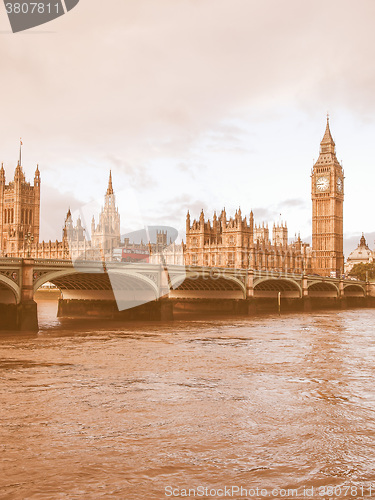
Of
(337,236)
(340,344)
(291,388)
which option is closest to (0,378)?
(291,388)

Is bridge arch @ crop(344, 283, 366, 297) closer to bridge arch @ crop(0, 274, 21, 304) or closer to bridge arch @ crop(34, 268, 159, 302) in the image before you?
bridge arch @ crop(34, 268, 159, 302)

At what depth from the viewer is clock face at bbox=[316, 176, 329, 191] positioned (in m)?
118

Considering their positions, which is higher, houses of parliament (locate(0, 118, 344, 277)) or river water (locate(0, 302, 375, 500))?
houses of parliament (locate(0, 118, 344, 277))

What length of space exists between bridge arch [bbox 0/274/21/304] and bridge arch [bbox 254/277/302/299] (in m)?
31.2

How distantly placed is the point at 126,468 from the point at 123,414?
3635mm

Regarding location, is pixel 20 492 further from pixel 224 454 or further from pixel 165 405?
pixel 165 405

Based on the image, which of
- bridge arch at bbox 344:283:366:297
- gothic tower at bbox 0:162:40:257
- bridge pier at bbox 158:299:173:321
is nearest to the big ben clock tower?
bridge arch at bbox 344:283:366:297

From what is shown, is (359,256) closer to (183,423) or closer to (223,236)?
(223,236)

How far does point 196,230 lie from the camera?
91312mm

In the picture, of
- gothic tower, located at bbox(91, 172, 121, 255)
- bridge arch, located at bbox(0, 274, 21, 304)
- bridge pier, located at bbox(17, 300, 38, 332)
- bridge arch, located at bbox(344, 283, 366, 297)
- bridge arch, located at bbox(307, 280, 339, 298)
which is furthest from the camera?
A: gothic tower, located at bbox(91, 172, 121, 255)

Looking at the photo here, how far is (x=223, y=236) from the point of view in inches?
3489

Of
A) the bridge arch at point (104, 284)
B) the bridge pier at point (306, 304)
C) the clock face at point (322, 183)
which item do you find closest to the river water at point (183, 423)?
the bridge arch at point (104, 284)

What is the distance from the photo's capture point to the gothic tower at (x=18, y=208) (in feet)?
425

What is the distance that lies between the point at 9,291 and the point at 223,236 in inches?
2288
